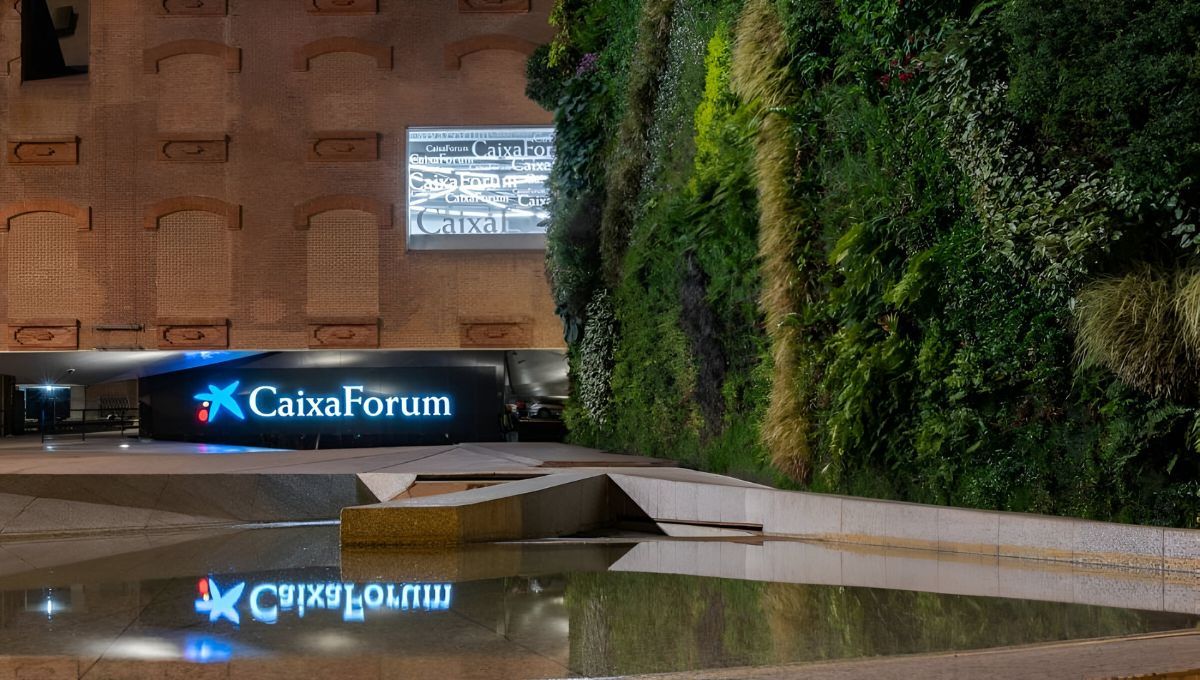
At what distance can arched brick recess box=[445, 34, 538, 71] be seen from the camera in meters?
21.7

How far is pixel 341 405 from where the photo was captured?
73.7 feet

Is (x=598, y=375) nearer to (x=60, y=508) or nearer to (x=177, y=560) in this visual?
(x=60, y=508)

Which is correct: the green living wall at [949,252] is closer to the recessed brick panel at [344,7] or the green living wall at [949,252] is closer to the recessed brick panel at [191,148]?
the recessed brick panel at [344,7]

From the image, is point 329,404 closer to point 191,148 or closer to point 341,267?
point 341,267

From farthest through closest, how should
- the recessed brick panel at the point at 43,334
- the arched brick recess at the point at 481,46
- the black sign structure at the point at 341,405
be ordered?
the black sign structure at the point at 341,405, the arched brick recess at the point at 481,46, the recessed brick panel at the point at 43,334

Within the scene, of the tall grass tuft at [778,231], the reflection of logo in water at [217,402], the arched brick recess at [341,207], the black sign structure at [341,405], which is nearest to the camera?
the tall grass tuft at [778,231]

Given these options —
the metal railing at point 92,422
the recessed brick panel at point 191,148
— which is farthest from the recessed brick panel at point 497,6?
the metal railing at point 92,422

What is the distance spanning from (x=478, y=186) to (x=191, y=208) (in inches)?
214

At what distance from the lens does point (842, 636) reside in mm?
4539

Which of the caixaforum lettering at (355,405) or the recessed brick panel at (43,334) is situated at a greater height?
the recessed brick panel at (43,334)

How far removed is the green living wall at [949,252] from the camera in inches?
228

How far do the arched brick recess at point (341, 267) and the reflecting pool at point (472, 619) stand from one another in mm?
14463

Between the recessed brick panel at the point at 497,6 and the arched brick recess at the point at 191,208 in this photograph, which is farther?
the recessed brick panel at the point at 497,6

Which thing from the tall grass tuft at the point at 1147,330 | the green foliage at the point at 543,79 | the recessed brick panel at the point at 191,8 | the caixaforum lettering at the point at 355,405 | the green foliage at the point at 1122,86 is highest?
the recessed brick panel at the point at 191,8
